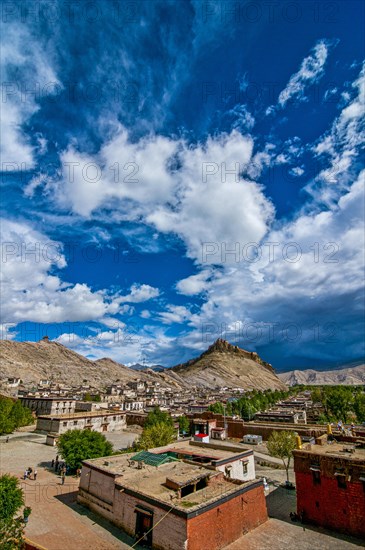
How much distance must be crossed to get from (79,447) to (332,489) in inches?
923

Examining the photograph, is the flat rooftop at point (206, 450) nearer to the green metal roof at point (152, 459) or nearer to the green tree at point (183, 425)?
the green metal roof at point (152, 459)

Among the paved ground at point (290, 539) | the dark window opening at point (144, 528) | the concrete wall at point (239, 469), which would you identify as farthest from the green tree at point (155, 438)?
the dark window opening at point (144, 528)

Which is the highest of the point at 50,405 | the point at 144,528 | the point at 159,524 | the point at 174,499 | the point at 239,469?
the point at 50,405

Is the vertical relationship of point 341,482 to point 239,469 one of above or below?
above

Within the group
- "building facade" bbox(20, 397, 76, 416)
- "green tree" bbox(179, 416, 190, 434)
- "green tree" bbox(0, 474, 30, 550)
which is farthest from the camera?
"building facade" bbox(20, 397, 76, 416)

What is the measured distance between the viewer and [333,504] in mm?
20625

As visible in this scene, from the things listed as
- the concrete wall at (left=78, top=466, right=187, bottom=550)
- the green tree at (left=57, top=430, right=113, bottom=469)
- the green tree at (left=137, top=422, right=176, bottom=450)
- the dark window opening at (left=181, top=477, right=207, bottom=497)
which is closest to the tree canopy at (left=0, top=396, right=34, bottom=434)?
the green tree at (left=57, top=430, right=113, bottom=469)

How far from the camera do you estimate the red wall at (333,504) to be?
19634mm

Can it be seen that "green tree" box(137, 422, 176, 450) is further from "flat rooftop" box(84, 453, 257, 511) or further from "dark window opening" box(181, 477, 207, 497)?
"dark window opening" box(181, 477, 207, 497)

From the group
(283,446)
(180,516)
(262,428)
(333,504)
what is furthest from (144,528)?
(262,428)

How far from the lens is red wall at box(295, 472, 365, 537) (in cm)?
1963

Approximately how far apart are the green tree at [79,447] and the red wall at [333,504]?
1992 cm

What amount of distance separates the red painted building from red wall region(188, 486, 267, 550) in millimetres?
3135

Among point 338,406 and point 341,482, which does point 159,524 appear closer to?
point 341,482
